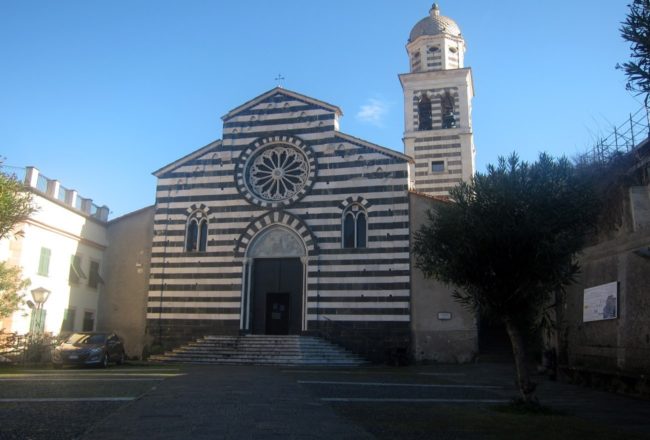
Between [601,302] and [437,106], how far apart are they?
18822mm

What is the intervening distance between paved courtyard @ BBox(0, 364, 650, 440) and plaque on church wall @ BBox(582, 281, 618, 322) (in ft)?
7.06

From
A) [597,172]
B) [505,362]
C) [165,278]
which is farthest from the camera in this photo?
[165,278]

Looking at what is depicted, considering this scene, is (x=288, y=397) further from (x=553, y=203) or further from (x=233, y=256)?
(x=233, y=256)

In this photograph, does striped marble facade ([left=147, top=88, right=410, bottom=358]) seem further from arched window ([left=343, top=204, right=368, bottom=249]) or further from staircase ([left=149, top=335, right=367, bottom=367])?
staircase ([left=149, top=335, right=367, bottom=367])

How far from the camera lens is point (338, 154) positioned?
2591 cm

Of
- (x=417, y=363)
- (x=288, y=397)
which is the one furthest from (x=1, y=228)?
(x=417, y=363)

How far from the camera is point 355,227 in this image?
82.5 feet

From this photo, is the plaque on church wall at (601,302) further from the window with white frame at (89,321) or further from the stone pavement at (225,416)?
the window with white frame at (89,321)

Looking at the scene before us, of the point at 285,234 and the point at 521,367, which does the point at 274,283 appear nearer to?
the point at 285,234

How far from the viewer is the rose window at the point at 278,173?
2620 centimetres

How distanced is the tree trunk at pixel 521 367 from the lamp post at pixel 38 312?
17.5 meters

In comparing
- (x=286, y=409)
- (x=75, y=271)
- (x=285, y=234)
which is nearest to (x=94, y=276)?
(x=75, y=271)

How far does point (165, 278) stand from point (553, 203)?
1923cm

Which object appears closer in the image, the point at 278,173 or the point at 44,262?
the point at 44,262
